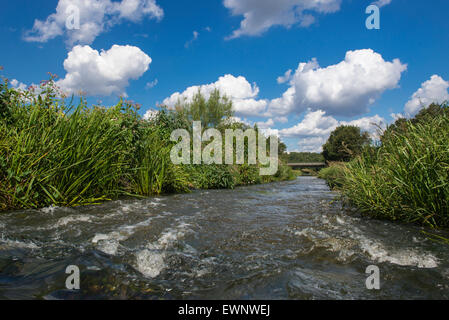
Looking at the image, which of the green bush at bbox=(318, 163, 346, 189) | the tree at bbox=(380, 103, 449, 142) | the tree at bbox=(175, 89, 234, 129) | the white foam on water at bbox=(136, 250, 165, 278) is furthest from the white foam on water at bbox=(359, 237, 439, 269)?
the tree at bbox=(175, 89, 234, 129)

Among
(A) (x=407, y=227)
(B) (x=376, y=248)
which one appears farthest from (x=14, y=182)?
(A) (x=407, y=227)

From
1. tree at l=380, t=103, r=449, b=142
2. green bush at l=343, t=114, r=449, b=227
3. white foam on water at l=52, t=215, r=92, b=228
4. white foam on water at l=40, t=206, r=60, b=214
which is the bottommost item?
white foam on water at l=52, t=215, r=92, b=228

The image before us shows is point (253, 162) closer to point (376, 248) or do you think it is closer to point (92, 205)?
point (92, 205)

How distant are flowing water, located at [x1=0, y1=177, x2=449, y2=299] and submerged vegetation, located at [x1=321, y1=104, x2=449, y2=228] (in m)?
0.28

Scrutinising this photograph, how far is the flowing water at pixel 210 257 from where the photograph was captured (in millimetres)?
1710

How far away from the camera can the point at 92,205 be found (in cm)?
479

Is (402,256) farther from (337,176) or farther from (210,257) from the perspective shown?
(337,176)

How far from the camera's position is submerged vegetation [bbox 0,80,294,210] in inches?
155

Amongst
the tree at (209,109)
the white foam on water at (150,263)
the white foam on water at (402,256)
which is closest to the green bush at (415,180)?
the white foam on water at (402,256)

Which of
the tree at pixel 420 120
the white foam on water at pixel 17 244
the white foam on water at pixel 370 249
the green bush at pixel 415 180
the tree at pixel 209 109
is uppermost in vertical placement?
the tree at pixel 209 109

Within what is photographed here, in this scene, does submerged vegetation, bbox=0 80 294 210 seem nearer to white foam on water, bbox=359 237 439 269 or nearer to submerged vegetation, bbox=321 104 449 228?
white foam on water, bbox=359 237 439 269

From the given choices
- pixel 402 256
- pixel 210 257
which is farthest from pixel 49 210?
pixel 402 256

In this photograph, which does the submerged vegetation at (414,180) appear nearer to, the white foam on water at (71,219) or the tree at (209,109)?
the white foam on water at (71,219)

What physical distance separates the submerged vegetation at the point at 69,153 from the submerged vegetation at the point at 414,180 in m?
4.78
